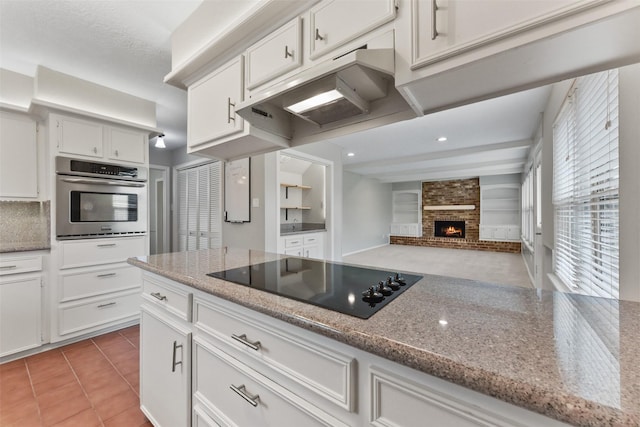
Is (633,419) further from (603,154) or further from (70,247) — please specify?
(70,247)

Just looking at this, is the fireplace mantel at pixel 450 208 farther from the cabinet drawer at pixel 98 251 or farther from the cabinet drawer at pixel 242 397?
the cabinet drawer at pixel 242 397

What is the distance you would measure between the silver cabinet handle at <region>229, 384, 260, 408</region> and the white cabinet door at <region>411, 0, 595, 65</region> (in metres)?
1.29

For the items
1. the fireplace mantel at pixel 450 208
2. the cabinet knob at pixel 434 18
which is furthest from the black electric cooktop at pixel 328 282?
the fireplace mantel at pixel 450 208

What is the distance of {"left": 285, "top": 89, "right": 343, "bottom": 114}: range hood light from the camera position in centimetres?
118

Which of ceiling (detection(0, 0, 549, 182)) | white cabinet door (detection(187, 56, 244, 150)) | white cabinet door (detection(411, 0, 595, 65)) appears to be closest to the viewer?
white cabinet door (detection(411, 0, 595, 65))

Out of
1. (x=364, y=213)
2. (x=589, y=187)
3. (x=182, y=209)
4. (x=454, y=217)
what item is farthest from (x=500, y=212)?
(x=182, y=209)

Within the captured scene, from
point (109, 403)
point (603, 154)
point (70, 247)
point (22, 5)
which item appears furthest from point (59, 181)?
point (603, 154)

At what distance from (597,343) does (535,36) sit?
0.78 meters

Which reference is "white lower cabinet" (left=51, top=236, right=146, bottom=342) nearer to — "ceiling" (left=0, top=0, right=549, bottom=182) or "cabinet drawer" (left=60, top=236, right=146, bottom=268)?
"cabinet drawer" (left=60, top=236, right=146, bottom=268)

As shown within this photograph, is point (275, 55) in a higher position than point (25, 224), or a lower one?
higher

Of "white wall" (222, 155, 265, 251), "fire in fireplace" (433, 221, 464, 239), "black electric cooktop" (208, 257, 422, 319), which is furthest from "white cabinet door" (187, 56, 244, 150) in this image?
"fire in fireplace" (433, 221, 464, 239)

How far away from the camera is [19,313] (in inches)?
94.3

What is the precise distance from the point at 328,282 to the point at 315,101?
0.83 metres

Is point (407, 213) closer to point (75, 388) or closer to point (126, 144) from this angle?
point (126, 144)
